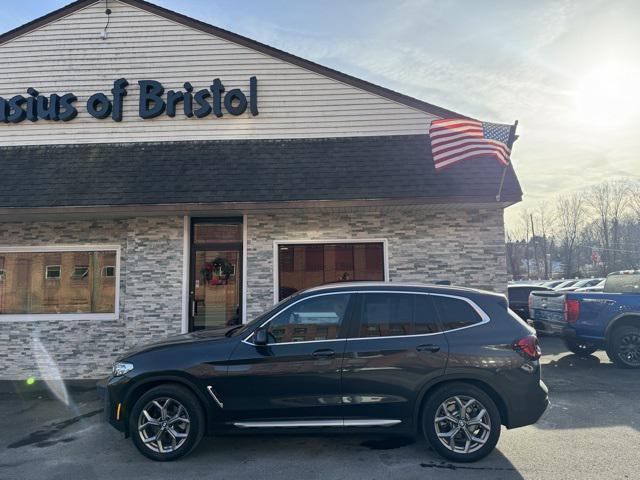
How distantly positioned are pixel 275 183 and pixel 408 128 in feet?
10.1

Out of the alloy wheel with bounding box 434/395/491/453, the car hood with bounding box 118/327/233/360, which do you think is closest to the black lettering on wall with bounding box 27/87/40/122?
the car hood with bounding box 118/327/233/360

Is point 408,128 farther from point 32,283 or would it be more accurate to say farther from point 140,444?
point 32,283

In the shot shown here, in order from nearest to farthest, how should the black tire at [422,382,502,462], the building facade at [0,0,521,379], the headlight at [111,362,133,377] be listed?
the black tire at [422,382,502,462] → the headlight at [111,362,133,377] → the building facade at [0,0,521,379]

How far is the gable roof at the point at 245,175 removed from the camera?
7.45 metres

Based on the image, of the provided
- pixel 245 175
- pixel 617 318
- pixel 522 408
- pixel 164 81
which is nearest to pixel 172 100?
pixel 164 81

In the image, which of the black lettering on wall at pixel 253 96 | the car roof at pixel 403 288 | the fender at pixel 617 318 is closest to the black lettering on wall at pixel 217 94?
the black lettering on wall at pixel 253 96

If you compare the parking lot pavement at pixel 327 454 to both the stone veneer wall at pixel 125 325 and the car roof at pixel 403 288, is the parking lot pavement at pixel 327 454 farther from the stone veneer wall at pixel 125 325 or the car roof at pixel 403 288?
the stone veneer wall at pixel 125 325

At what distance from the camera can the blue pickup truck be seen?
8.34 metres

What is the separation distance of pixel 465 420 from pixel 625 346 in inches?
240

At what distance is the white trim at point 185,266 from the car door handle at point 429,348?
202 inches

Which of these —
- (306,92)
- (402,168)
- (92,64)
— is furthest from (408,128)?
(92,64)

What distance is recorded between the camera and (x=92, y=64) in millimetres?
9016

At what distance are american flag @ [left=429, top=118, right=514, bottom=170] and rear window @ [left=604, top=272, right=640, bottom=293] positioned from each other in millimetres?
4676

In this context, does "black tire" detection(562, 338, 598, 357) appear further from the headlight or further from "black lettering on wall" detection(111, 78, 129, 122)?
"black lettering on wall" detection(111, 78, 129, 122)
